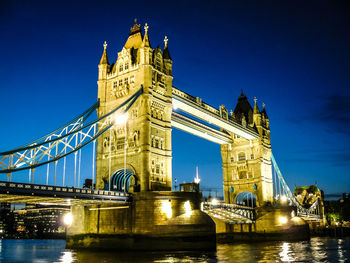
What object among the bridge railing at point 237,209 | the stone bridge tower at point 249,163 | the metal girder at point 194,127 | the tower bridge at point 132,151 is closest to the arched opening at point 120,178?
the tower bridge at point 132,151

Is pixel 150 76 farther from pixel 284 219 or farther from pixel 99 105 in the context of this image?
A: pixel 284 219

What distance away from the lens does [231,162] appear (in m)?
74.7

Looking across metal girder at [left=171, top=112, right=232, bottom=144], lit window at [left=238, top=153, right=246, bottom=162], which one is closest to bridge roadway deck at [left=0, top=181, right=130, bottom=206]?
metal girder at [left=171, top=112, right=232, bottom=144]

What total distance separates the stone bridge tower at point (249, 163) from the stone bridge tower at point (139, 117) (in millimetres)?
26708

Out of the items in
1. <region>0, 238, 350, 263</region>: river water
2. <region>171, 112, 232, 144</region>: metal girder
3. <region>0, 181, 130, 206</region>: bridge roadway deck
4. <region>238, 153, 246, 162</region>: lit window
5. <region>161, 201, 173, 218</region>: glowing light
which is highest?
<region>171, 112, 232, 144</region>: metal girder

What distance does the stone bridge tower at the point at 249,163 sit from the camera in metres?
70.9

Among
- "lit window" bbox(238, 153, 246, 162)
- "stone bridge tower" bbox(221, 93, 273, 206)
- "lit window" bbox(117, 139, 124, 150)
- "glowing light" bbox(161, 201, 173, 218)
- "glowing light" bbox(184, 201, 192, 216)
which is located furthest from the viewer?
"lit window" bbox(238, 153, 246, 162)

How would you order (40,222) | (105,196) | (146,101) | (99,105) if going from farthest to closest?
(40,222)
(99,105)
(146,101)
(105,196)

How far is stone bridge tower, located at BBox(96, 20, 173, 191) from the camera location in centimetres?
4332

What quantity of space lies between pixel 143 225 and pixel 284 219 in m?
33.6

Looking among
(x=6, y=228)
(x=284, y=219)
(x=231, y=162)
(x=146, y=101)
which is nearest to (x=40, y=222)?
(x=6, y=228)

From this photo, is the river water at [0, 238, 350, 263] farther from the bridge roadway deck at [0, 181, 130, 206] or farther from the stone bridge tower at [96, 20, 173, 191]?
the stone bridge tower at [96, 20, 173, 191]

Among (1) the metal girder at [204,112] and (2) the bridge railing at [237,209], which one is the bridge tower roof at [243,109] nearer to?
(1) the metal girder at [204,112]

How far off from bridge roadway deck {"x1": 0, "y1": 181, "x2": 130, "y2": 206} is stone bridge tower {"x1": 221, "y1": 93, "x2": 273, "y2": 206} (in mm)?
37501
